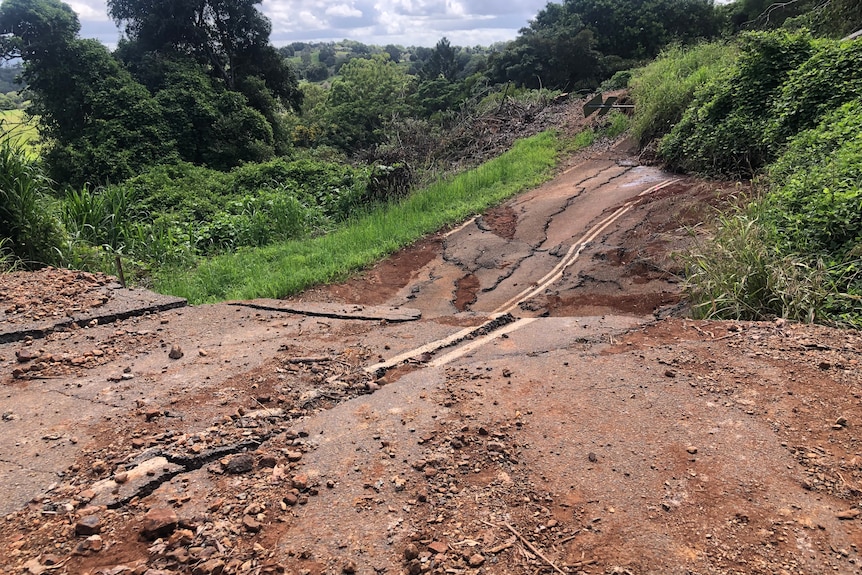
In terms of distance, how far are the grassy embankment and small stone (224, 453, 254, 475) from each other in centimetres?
324

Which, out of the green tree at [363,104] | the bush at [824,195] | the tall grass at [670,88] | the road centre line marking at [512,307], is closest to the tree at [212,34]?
the green tree at [363,104]

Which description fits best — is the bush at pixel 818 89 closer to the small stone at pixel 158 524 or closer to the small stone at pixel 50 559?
the small stone at pixel 158 524

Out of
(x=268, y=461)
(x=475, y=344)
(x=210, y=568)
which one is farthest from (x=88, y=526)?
(x=475, y=344)

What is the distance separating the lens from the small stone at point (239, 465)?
227cm

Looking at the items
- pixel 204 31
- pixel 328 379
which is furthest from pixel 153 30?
pixel 328 379

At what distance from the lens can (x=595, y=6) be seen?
2562 cm

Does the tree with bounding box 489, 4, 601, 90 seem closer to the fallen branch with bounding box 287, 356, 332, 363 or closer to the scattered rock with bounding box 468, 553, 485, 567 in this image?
the fallen branch with bounding box 287, 356, 332, 363

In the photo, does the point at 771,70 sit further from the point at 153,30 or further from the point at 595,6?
the point at 595,6

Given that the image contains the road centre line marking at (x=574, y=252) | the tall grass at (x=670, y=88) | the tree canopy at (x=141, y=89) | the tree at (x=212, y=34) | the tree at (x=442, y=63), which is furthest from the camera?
the tree at (x=442, y=63)

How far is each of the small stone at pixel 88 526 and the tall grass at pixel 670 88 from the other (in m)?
10.7

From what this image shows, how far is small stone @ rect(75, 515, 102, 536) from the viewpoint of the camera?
6.31ft

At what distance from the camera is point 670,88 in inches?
436

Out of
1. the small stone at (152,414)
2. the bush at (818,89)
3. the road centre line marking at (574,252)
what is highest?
the bush at (818,89)

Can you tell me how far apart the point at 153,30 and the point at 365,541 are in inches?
803
